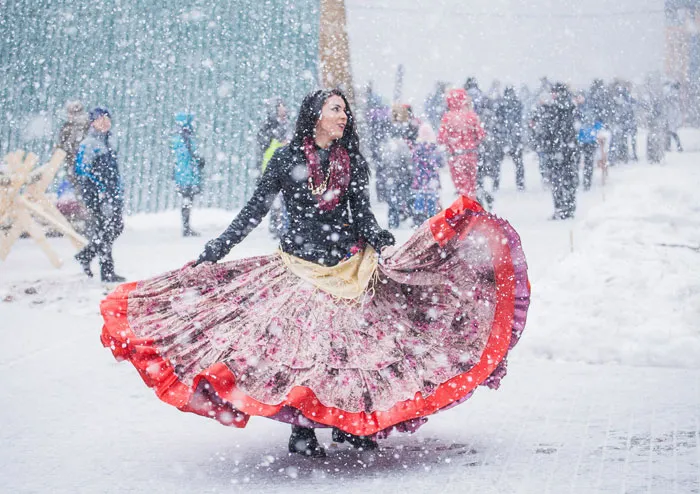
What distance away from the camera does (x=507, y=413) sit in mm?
5633

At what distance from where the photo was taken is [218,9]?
17.7 meters

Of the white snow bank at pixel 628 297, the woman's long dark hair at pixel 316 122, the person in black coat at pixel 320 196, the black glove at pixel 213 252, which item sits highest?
the woman's long dark hair at pixel 316 122

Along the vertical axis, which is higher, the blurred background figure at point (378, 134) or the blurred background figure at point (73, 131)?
the blurred background figure at point (73, 131)

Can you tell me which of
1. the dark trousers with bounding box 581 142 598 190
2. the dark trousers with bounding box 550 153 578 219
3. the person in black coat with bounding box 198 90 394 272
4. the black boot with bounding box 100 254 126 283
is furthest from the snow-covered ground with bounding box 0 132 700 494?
the dark trousers with bounding box 581 142 598 190

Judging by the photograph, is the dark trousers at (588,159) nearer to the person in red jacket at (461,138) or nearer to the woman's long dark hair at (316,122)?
the person in red jacket at (461,138)

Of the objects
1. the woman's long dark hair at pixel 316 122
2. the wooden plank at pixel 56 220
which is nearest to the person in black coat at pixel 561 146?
the wooden plank at pixel 56 220

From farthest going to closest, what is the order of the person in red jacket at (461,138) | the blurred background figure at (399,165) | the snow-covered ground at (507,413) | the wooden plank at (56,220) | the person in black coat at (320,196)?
the blurred background figure at (399,165) → the person in red jacket at (461,138) → the wooden plank at (56,220) → the person in black coat at (320,196) → the snow-covered ground at (507,413)

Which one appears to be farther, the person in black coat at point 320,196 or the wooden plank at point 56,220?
the wooden plank at point 56,220

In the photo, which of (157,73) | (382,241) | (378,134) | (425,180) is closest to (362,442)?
(382,241)

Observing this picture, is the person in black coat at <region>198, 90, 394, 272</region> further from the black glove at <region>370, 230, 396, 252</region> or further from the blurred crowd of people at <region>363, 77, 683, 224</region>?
the blurred crowd of people at <region>363, 77, 683, 224</region>

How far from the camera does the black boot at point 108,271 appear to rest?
10711 mm

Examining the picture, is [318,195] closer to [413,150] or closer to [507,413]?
[507,413]

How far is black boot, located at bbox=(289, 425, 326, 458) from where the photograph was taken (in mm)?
4766

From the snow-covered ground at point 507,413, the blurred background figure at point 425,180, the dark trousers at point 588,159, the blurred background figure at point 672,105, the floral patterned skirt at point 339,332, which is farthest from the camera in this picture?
the blurred background figure at point 672,105
